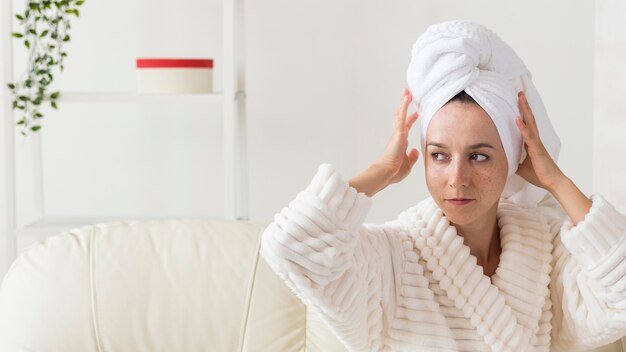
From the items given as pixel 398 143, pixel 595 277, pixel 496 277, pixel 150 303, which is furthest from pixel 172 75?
pixel 595 277

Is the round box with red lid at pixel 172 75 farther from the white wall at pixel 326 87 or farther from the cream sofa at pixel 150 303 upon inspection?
the cream sofa at pixel 150 303

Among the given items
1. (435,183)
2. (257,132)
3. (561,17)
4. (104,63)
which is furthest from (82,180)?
(435,183)

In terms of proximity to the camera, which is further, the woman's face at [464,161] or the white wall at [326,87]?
the white wall at [326,87]

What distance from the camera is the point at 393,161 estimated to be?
5.66ft

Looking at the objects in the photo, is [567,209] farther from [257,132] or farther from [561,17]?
[257,132]

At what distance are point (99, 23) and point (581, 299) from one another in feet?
7.09

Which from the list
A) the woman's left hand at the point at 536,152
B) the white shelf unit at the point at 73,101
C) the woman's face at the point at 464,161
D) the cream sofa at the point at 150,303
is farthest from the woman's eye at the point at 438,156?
the white shelf unit at the point at 73,101

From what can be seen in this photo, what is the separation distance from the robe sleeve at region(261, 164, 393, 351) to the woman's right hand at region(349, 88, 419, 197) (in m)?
0.07

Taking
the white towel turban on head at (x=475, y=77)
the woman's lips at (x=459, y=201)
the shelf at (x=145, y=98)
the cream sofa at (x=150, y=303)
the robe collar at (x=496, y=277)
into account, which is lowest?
the cream sofa at (x=150, y=303)

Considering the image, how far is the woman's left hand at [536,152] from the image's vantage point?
167cm

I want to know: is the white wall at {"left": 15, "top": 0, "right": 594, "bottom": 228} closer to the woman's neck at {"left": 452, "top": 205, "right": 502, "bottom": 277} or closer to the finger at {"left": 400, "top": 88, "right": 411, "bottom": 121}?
the woman's neck at {"left": 452, "top": 205, "right": 502, "bottom": 277}

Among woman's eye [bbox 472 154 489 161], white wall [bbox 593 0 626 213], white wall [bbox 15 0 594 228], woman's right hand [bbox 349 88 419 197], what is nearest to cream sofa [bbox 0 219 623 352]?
woman's right hand [bbox 349 88 419 197]

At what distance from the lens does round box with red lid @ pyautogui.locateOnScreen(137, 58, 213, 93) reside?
9.69 feet

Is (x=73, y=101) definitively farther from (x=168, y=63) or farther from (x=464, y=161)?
(x=464, y=161)
